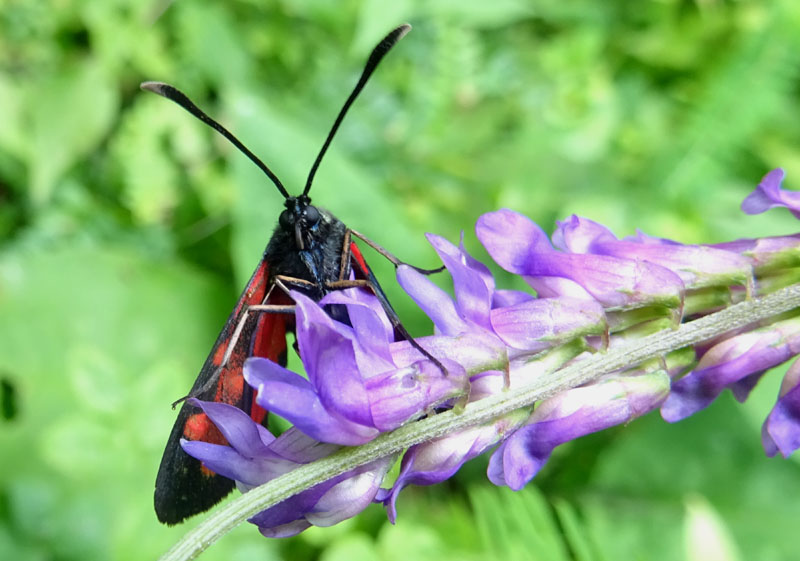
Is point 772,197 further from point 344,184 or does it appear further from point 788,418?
point 344,184

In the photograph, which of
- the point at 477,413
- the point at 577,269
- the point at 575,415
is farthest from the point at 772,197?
the point at 477,413

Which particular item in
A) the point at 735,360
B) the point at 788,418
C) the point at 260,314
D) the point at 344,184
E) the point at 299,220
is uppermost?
the point at 344,184

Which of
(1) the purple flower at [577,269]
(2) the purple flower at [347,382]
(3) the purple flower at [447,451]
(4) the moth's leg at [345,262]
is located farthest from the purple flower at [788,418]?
(4) the moth's leg at [345,262]

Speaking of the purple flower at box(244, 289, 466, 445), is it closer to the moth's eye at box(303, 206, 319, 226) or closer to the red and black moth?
the red and black moth

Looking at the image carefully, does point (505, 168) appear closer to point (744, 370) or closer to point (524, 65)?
point (524, 65)

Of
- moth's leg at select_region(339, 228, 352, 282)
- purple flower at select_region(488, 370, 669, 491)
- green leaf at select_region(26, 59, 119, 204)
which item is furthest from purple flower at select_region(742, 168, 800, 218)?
green leaf at select_region(26, 59, 119, 204)

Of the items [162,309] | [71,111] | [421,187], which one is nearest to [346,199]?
[421,187]
